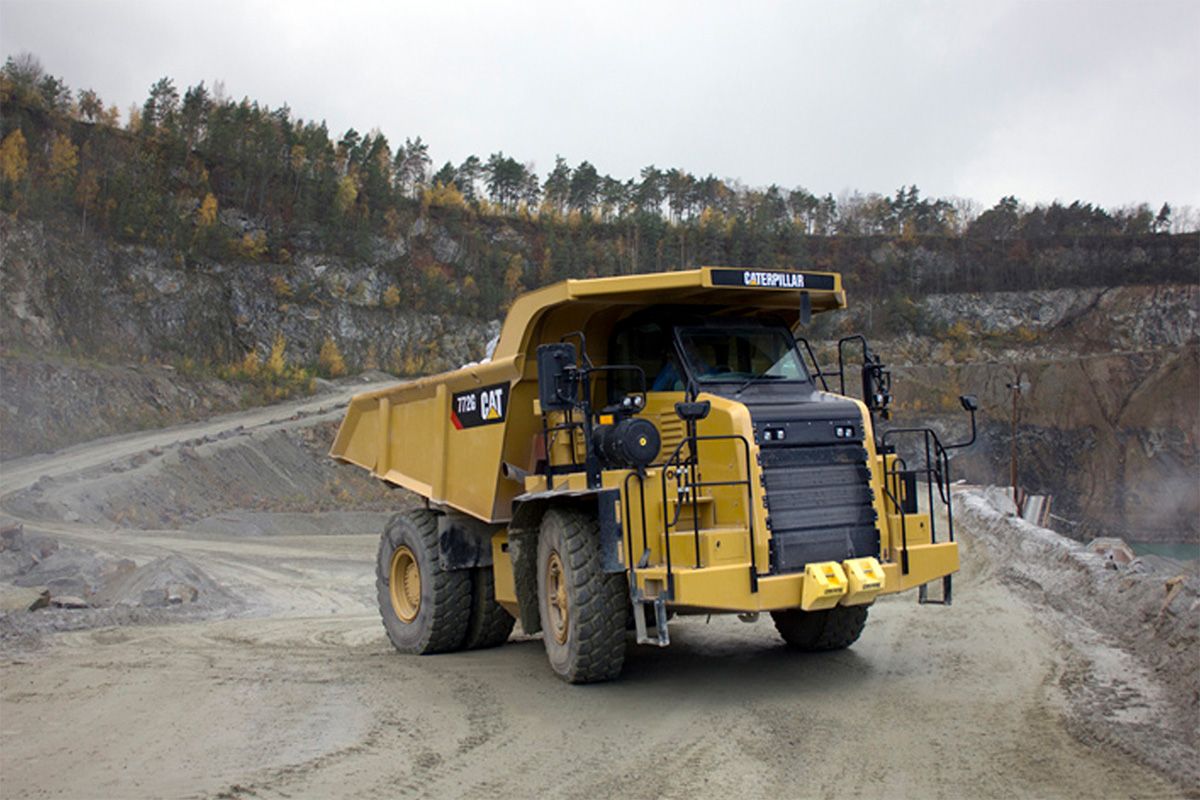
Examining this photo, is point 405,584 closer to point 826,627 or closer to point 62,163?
point 826,627

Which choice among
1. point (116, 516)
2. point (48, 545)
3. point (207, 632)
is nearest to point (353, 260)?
point (116, 516)

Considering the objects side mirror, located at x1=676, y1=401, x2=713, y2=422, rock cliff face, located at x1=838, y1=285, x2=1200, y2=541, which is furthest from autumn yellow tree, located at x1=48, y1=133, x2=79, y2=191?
side mirror, located at x1=676, y1=401, x2=713, y2=422

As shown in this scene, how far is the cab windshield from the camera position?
844 centimetres

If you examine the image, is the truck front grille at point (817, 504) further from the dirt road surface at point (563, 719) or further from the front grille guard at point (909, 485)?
the dirt road surface at point (563, 719)

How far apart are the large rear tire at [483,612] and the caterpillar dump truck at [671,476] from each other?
0.11m

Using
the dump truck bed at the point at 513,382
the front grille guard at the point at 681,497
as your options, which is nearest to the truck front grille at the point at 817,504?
the front grille guard at the point at 681,497

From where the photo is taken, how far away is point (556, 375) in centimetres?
789

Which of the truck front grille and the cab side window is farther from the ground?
the cab side window

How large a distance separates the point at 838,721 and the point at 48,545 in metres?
16.5

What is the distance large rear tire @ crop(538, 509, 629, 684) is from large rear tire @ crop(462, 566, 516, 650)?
2.22 m

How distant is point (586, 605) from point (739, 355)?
A: 2.42 meters

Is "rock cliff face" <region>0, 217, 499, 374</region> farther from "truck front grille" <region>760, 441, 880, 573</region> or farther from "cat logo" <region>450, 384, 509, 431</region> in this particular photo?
"truck front grille" <region>760, 441, 880, 573</region>

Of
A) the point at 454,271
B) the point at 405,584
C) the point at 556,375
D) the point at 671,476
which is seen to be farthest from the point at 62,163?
the point at 671,476

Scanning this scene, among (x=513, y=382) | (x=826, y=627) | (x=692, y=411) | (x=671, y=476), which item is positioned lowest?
(x=826, y=627)
